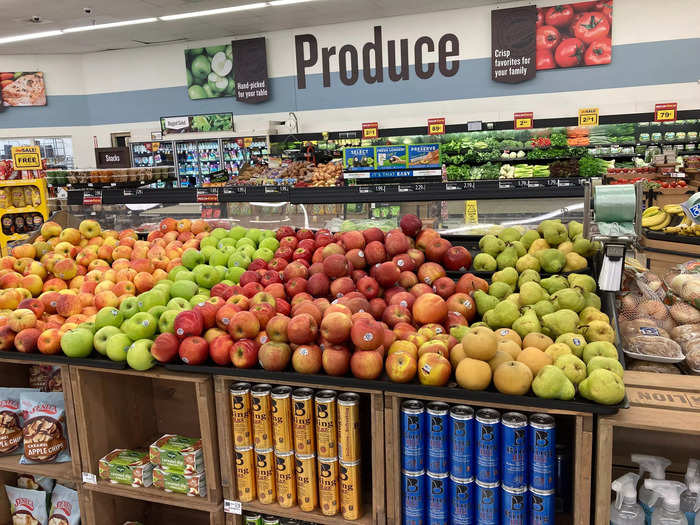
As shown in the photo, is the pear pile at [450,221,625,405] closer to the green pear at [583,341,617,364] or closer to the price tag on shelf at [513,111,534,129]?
the green pear at [583,341,617,364]

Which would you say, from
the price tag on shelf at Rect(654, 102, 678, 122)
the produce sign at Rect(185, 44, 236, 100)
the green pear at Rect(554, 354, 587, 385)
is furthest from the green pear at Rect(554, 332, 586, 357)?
the produce sign at Rect(185, 44, 236, 100)

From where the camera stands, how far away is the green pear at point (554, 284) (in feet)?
7.04

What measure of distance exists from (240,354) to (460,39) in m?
10.7

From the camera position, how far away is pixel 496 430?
1.62 meters

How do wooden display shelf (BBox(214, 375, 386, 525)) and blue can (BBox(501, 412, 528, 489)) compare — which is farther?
wooden display shelf (BBox(214, 375, 386, 525))

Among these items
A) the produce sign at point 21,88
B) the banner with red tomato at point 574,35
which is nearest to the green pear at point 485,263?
the banner with red tomato at point 574,35

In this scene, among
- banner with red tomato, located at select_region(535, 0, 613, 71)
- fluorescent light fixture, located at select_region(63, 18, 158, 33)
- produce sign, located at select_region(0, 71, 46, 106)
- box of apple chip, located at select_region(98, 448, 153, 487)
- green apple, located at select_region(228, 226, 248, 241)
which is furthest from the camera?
produce sign, located at select_region(0, 71, 46, 106)

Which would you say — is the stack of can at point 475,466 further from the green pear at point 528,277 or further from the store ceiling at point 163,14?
the store ceiling at point 163,14

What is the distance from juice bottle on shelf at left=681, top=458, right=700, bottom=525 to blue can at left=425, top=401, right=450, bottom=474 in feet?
2.27

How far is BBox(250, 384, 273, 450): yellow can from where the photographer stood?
189 centimetres

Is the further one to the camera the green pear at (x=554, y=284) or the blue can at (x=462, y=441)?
the green pear at (x=554, y=284)

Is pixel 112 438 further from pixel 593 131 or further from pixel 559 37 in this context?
pixel 559 37

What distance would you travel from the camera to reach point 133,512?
8.32 ft

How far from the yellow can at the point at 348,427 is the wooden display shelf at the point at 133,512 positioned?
1.94 feet
